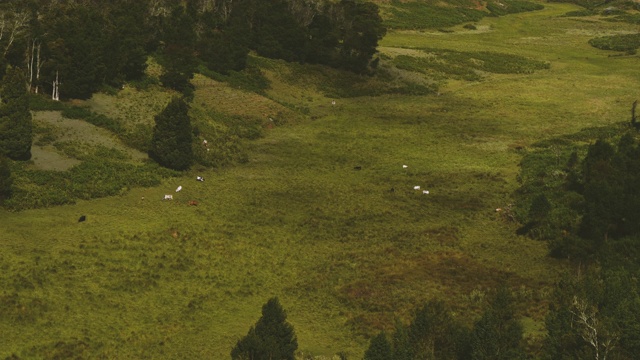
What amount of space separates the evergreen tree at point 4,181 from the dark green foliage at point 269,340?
27.5 metres

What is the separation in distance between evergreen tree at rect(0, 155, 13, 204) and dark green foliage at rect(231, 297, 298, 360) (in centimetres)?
2753

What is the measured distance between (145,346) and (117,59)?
51116 mm

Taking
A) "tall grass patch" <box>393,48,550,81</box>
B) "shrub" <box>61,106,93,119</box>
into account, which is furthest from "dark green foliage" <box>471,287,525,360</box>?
"tall grass patch" <box>393,48,550,81</box>

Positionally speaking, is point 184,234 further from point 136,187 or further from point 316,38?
point 316,38

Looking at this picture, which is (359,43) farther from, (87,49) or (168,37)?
(87,49)

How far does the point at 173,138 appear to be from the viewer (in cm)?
5928

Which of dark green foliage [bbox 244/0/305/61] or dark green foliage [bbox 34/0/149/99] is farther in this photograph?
dark green foliage [bbox 244/0/305/61]

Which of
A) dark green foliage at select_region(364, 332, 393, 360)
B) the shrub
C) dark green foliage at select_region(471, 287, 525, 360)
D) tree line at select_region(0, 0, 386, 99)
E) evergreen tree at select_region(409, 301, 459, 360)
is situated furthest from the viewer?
tree line at select_region(0, 0, 386, 99)

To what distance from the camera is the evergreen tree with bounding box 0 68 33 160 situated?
52188 mm

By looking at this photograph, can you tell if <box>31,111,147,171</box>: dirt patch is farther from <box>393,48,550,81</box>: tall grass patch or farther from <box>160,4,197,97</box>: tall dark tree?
<box>393,48,550,81</box>: tall grass patch

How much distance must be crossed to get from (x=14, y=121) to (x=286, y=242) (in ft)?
87.1

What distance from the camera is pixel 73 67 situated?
68062mm

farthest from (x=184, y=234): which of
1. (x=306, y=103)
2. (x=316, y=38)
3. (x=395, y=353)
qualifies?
(x=316, y=38)

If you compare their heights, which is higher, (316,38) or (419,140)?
(316,38)
